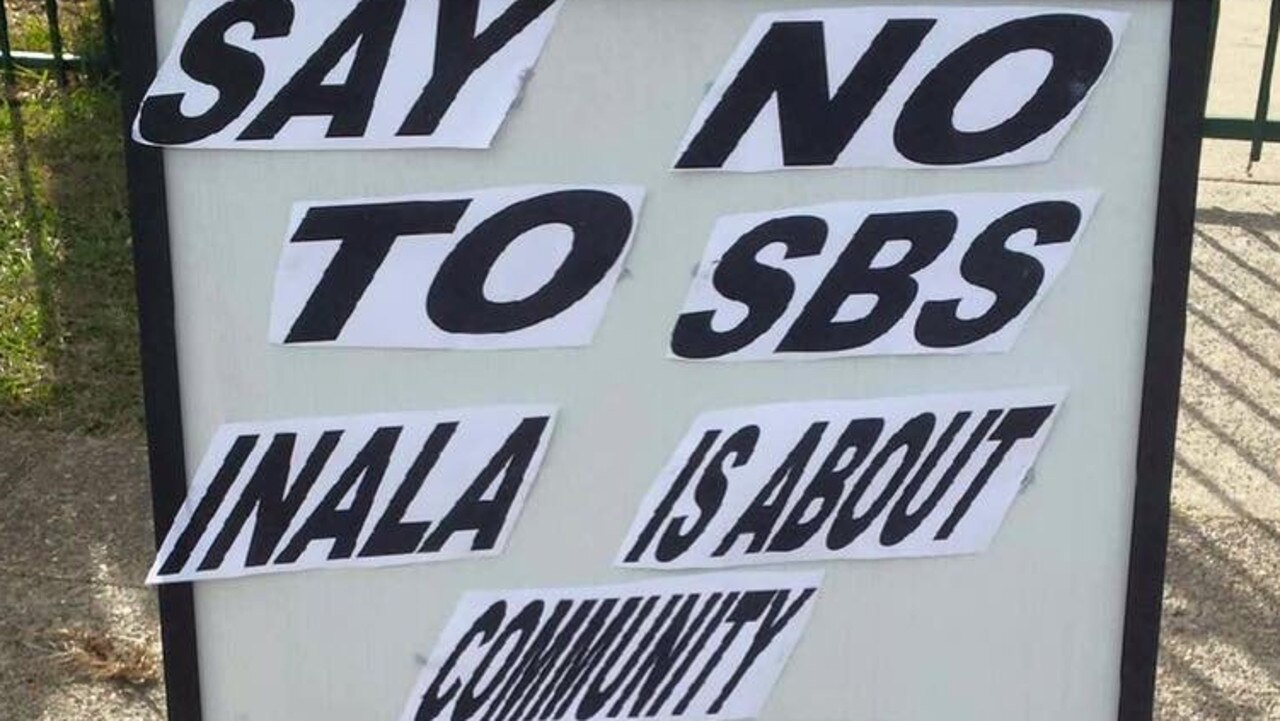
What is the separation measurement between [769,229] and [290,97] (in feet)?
1.79

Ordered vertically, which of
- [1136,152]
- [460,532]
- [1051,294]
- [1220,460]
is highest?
[1136,152]

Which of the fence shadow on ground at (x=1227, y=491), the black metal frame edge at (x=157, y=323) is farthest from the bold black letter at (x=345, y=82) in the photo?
the fence shadow on ground at (x=1227, y=491)

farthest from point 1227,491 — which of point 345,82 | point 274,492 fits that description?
point 345,82

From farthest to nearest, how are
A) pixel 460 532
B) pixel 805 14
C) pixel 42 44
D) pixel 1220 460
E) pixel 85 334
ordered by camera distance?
pixel 42 44
pixel 85 334
pixel 1220 460
pixel 460 532
pixel 805 14

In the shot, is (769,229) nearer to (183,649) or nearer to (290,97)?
(290,97)

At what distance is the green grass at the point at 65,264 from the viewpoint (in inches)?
182

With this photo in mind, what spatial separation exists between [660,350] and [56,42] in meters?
4.92

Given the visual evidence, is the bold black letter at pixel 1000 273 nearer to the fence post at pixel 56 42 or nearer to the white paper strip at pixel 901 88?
the white paper strip at pixel 901 88

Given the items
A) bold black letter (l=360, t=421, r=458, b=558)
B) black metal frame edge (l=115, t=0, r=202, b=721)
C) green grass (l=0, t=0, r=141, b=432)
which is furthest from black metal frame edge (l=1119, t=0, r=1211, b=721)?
green grass (l=0, t=0, r=141, b=432)

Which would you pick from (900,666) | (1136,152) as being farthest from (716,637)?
(1136,152)

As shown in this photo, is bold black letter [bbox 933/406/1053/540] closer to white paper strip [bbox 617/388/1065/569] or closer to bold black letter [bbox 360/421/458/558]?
white paper strip [bbox 617/388/1065/569]

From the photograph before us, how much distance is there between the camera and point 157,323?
2.14 m

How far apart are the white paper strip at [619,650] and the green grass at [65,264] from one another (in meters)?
2.43

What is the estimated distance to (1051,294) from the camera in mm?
2133
